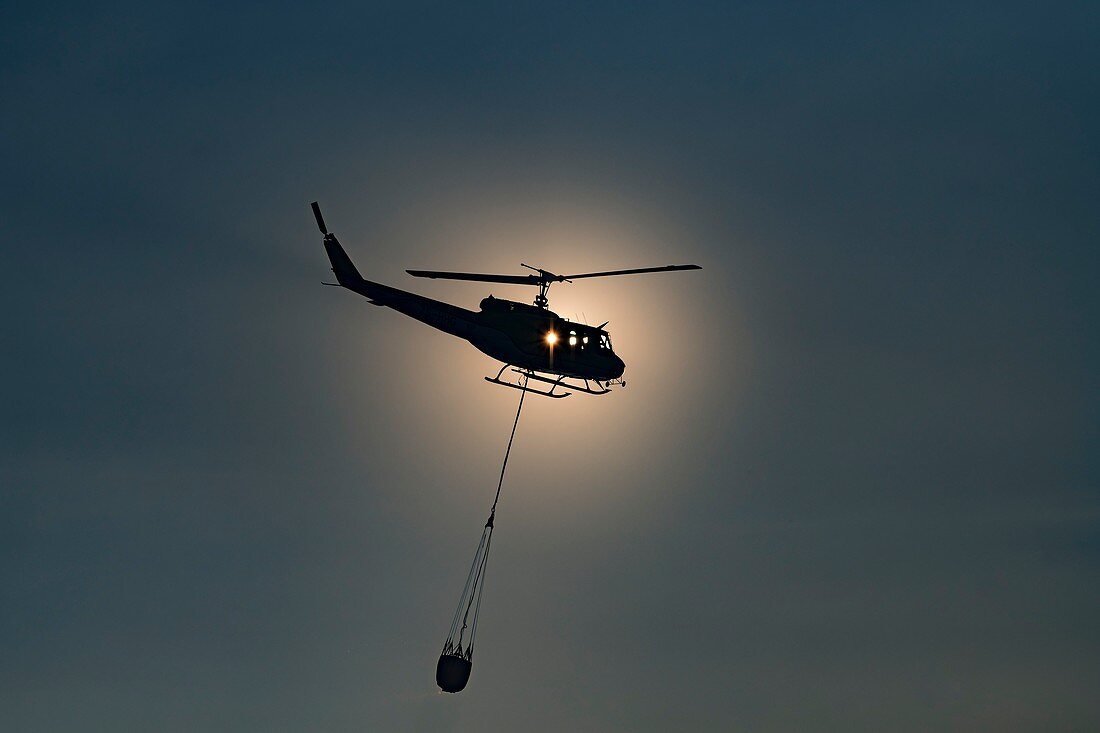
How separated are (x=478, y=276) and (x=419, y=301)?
3.73 meters

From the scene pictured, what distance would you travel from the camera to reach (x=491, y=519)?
56.2m

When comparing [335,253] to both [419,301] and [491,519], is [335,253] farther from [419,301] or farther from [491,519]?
[491,519]

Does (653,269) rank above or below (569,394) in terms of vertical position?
above

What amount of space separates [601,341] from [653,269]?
6536mm

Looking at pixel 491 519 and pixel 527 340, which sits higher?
pixel 527 340

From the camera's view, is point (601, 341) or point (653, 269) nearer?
point (653, 269)

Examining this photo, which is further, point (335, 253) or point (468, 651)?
point (335, 253)

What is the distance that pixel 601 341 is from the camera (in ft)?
205

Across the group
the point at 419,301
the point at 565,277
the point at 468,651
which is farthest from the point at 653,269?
the point at 468,651

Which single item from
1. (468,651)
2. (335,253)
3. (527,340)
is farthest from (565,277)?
(468,651)

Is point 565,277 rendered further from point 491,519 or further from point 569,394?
point 491,519

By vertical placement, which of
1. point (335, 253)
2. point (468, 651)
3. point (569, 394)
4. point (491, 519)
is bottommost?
point (468, 651)

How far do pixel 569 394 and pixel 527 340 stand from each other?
3211 mm

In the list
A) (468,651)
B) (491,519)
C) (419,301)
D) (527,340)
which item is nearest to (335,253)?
(419,301)
